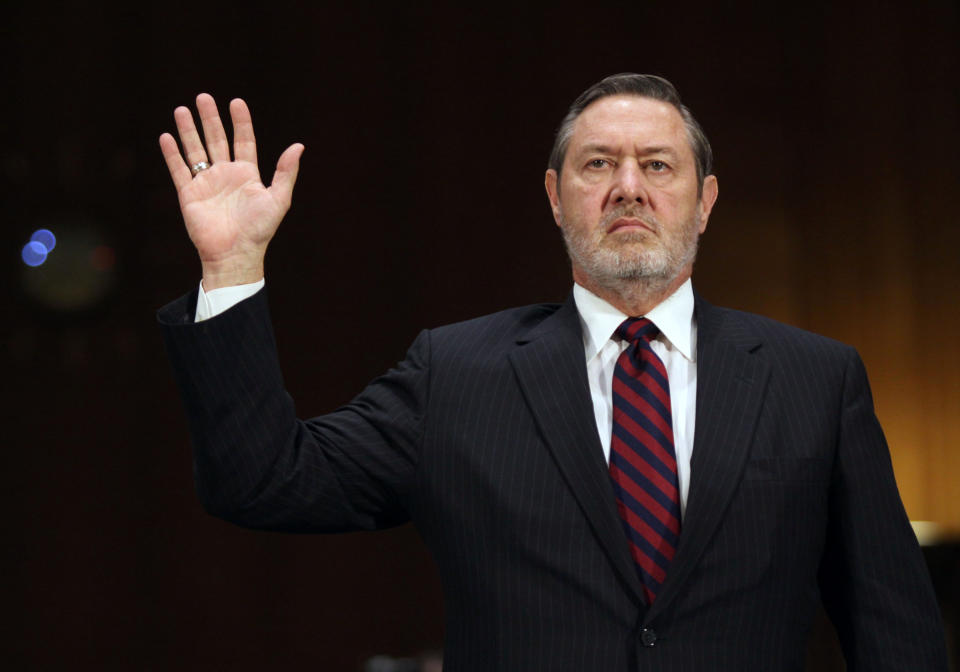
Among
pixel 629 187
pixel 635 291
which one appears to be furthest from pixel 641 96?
pixel 635 291

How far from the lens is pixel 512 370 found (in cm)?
147

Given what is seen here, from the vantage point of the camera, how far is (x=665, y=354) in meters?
1.49

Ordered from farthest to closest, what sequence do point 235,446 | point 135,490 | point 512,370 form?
point 135,490, point 512,370, point 235,446

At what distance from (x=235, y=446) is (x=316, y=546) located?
1993mm

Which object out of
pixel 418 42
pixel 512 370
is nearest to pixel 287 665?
pixel 418 42

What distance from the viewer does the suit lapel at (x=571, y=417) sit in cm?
133

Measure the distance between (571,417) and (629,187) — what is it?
0.32 m

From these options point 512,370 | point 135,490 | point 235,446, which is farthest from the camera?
point 135,490

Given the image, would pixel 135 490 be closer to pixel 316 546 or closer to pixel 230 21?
pixel 316 546

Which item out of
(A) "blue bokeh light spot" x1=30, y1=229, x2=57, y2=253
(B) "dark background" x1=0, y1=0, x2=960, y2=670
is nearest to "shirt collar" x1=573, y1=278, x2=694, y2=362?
(B) "dark background" x1=0, y1=0, x2=960, y2=670

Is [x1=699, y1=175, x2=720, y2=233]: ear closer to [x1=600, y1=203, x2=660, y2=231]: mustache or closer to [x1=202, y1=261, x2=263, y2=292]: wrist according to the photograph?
[x1=600, y1=203, x2=660, y2=231]: mustache

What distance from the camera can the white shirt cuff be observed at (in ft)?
4.28

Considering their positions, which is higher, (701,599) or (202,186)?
(202,186)

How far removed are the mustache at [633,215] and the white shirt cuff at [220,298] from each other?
1.55ft
